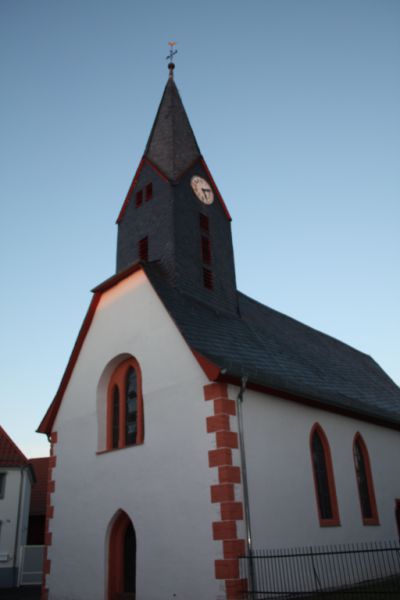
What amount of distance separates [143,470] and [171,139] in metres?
11.9

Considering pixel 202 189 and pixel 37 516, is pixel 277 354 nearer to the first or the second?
pixel 202 189

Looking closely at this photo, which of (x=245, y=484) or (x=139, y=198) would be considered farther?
(x=139, y=198)

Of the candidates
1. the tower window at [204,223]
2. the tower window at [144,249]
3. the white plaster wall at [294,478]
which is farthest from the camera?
the tower window at [204,223]

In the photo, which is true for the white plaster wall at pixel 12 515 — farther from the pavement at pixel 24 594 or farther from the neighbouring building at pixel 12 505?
the pavement at pixel 24 594

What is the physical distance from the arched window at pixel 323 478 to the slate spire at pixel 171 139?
9173 mm

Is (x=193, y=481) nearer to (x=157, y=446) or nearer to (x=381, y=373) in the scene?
(x=157, y=446)

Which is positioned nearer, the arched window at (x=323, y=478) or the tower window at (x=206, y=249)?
the arched window at (x=323, y=478)

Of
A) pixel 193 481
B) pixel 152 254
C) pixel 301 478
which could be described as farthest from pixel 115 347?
pixel 301 478

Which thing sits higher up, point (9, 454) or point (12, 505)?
point (9, 454)

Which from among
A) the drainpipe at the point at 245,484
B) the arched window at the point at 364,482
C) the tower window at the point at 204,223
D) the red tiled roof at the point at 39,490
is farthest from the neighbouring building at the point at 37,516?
the drainpipe at the point at 245,484

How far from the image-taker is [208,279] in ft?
54.3

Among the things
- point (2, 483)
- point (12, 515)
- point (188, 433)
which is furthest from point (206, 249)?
point (12, 515)

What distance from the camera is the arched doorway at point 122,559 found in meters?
11.8

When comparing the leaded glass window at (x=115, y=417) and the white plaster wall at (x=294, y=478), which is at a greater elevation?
the leaded glass window at (x=115, y=417)
